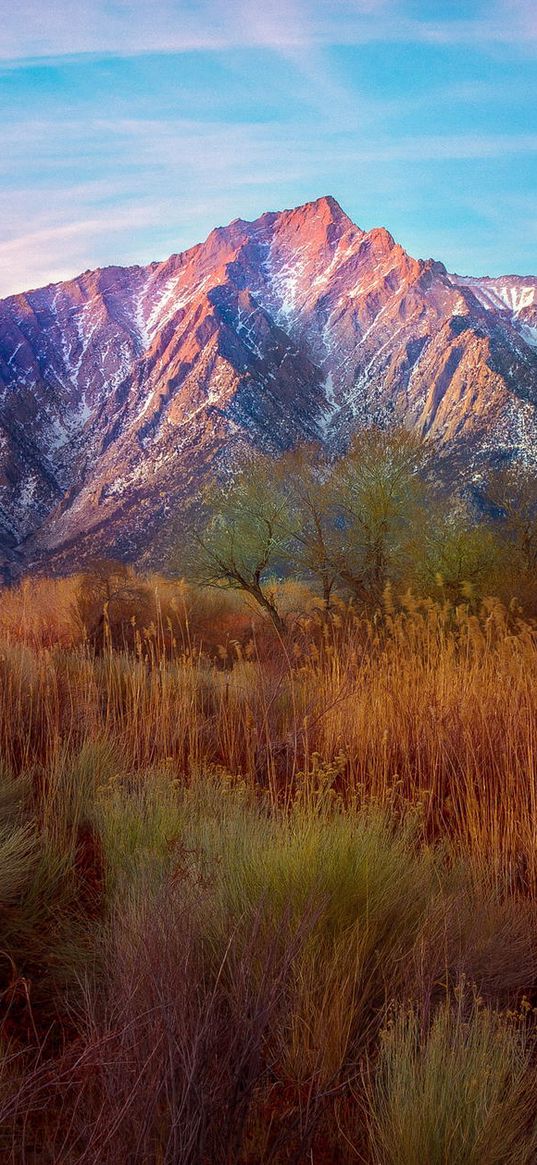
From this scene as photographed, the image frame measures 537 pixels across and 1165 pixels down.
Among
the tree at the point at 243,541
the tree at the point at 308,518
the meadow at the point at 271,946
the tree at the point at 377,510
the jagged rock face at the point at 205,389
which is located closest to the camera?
the meadow at the point at 271,946

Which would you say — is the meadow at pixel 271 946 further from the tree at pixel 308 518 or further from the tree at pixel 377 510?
the tree at pixel 308 518

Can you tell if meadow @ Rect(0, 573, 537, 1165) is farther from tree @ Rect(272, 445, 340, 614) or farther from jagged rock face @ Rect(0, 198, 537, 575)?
jagged rock face @ Rect(0, 198, 537, 575)

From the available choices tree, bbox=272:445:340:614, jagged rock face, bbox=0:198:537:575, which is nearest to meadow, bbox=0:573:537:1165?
tree, bbox=272:445:340:614

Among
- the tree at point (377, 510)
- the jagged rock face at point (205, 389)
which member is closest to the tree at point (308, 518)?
the tree at point (377, 510)

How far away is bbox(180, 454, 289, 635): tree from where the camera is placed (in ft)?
61.6

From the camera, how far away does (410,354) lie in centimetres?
16025

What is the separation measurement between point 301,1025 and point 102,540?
360ft

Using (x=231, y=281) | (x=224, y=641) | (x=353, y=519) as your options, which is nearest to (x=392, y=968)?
(x=224, y=641)

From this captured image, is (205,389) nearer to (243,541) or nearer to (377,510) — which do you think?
(243,541)

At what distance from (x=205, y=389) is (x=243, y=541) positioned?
12719cm

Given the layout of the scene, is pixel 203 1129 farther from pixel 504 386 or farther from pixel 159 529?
pixel 504 386

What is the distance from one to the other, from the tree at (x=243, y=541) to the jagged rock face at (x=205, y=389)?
71282 millimetres

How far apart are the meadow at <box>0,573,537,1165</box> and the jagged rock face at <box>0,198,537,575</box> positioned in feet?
285

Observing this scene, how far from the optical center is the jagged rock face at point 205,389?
380 ft
